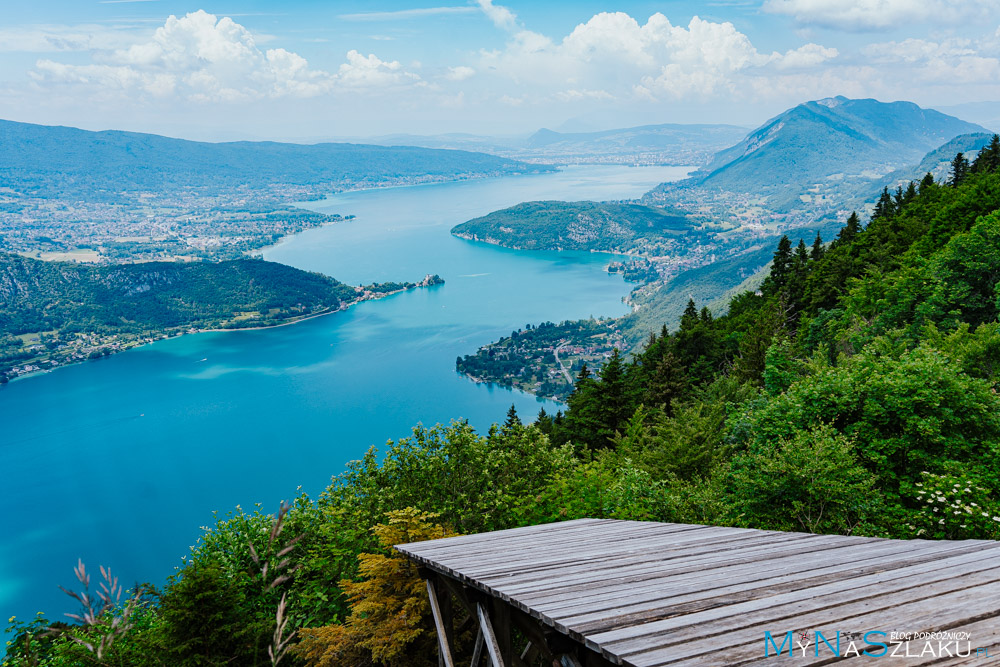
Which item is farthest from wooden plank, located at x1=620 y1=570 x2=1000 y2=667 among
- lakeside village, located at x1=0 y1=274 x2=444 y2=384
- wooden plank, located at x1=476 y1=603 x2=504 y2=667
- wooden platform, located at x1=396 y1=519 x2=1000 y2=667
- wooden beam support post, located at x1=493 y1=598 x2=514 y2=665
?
lakeside village, located at x1=0 y1=274 x2=444 y2=384

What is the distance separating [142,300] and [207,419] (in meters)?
75.6

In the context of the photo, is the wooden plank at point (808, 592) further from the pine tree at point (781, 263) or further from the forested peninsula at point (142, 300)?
the forested peninsula at point (142, 300)

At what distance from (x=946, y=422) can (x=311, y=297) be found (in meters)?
148

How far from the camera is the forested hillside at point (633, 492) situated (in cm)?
781

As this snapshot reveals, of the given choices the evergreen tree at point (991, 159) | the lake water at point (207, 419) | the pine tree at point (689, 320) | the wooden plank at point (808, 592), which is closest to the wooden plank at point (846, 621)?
the wooden plank at point (808, 592)

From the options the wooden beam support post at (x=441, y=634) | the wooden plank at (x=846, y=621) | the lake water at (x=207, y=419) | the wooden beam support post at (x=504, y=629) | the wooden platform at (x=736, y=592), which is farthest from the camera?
the lake water at (x=207, y=419)

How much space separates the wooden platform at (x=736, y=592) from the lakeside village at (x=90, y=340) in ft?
474

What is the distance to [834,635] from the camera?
2.77 m

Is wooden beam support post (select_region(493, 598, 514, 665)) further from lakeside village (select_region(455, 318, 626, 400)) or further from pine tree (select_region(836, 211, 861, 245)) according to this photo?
lakeside village (select_region(455, 318, 626, 400))

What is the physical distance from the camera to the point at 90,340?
127938 millimetres

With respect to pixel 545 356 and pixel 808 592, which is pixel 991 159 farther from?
pixel 545 356

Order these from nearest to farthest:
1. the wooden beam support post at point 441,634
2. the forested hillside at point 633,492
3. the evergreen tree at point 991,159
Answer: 1. the wooden beam support post at point 441,634
2. the forested hillside at point 633,492
3. the evergreen tree at point 991,159

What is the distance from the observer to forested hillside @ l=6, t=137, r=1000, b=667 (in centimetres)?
781

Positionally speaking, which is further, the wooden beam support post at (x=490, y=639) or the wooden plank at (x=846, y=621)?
the wooden beam support post at (x=490, y=639)
